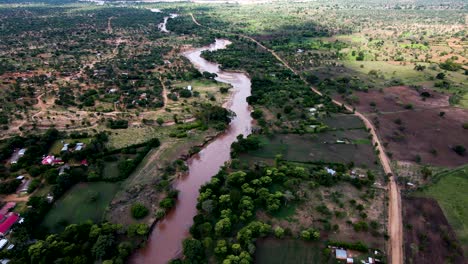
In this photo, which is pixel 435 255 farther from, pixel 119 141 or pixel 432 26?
pixel 432 26

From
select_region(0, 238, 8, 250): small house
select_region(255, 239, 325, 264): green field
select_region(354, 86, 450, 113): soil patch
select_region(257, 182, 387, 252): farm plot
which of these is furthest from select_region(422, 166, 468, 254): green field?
select_region(0, 238, 8, 250): small house

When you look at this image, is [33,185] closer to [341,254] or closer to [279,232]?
[279,232]

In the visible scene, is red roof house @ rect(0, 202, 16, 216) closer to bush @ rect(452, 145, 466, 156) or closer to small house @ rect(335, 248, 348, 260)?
small house @ rect(335, 248, 348, 260)

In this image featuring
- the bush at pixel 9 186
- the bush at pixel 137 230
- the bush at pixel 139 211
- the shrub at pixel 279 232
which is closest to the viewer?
the shrub at pixel 279 232

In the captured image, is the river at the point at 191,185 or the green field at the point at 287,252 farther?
the river at the point at 191,185

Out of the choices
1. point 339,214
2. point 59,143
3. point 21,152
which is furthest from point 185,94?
point 339,214

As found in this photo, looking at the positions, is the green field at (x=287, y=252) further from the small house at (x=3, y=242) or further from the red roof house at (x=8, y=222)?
the red roof house at (x=8, y=222)

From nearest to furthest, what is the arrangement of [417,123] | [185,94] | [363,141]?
[363,141]
[417,123]
[185,94]

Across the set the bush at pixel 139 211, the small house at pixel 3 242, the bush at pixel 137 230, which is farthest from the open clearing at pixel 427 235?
the small house at pixel 3 242
